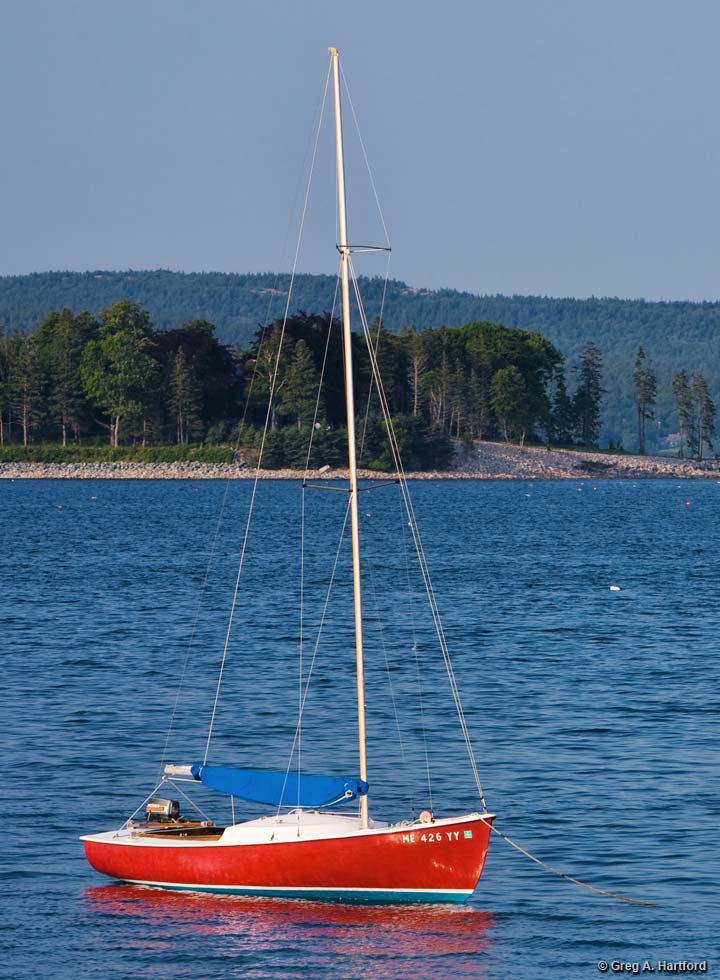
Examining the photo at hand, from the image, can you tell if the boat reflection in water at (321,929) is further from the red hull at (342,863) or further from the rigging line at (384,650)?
the rigging line at (384,650)

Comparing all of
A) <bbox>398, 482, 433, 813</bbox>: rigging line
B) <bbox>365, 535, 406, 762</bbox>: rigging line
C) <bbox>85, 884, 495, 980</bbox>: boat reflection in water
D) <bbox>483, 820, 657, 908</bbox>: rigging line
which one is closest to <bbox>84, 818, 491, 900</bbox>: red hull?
<bbox>85, 884, 495, 980</bbox>: boat reflection in water

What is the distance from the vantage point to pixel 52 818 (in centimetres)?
3297

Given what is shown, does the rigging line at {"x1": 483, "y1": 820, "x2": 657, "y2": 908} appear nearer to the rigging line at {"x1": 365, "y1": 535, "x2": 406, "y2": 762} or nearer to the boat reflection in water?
the boat reflection in water

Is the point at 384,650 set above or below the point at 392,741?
below

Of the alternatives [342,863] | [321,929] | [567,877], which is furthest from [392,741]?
[321,929]

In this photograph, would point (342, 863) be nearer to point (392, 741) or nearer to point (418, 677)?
point (392, 741)

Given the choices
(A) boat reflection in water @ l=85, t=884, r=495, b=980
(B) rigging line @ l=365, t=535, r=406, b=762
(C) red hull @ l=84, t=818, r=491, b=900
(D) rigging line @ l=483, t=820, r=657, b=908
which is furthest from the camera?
(B) rigging line @ l=365, t=535, r=406, b=762

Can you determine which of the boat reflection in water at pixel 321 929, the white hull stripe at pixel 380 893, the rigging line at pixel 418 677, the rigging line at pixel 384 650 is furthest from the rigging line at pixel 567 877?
the rigging line at pixel 384 650

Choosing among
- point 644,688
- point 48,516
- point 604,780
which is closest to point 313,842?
point 604,780

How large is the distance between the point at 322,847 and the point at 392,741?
49.5ft

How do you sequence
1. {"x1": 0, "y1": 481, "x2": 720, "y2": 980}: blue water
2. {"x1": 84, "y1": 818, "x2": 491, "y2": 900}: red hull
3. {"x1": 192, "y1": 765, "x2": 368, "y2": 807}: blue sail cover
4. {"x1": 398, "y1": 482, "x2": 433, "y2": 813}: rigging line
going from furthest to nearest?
{"x1": 398, "y1": 482, "x2": 433, "y2": 813}: rigging line < {"x1": 192, "y1": 765, "x2": 368, "y2": 807}: blue sail cover < {"x1": 84, "y1": 818, "x2": 491, "y2": 900}: red hull < {"x1": 0, "y1": 481, "x2": 720, "y2": 980}: blue water

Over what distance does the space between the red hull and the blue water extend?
39cm

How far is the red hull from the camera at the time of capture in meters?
26.4

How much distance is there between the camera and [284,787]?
1114 inches
